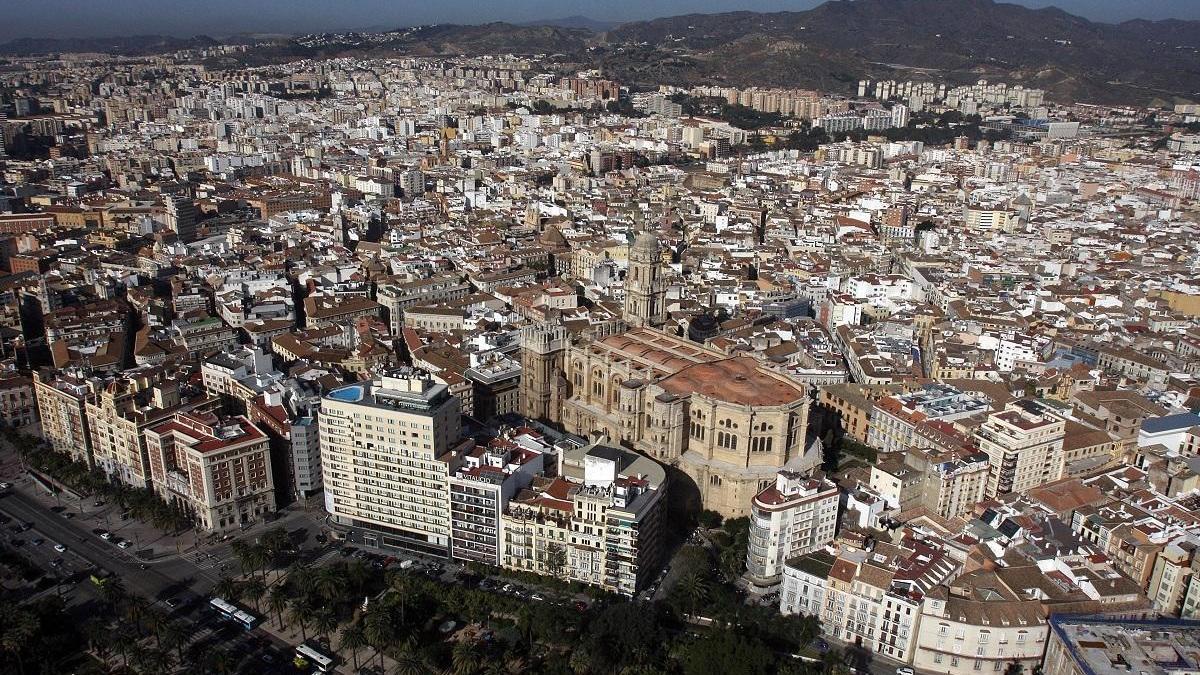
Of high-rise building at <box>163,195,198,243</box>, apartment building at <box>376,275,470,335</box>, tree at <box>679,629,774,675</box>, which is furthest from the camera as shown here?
high-rise building at <box>163,195,198,243</box>

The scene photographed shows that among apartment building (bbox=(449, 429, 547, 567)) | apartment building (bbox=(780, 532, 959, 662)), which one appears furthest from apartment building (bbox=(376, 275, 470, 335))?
apartment building (bbox=(780, 532, 959, 662))

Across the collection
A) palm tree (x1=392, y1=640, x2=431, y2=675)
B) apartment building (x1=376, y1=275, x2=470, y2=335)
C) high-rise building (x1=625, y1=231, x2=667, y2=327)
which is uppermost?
high-rise building (x1=625, y1=231, x2=667, y2=327)

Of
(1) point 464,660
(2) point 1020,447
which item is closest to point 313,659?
(1) point 464,660

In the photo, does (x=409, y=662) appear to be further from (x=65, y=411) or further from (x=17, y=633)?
(x=65, y=411)

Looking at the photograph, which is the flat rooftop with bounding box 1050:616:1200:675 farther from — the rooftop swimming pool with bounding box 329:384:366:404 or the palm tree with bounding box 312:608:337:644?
the rooftop swimming pool with bounding box 329:384:366:404

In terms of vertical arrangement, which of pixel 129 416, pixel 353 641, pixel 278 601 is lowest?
pixel 353 641

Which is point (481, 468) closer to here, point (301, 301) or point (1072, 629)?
point (1072, 629)

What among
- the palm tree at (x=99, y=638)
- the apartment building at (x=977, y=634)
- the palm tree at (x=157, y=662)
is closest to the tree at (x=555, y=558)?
the apartment building at (x=977, y=634)

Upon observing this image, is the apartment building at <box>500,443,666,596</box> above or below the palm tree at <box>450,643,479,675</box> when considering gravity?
above
